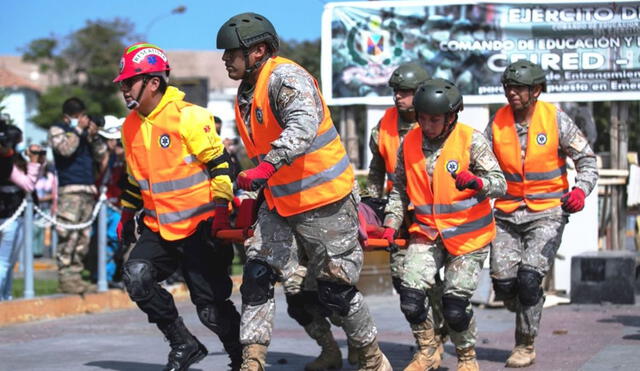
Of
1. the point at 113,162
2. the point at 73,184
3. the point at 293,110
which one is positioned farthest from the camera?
the point at 113,162

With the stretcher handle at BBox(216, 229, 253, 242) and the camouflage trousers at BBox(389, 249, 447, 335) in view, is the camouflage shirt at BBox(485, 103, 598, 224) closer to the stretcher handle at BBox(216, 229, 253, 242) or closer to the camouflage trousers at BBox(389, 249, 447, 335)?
the camouflage trousers at BBox(389, 249, 447, 335)

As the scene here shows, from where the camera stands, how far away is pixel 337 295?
6.90 m

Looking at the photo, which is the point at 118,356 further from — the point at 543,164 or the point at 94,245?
the point at 94,245

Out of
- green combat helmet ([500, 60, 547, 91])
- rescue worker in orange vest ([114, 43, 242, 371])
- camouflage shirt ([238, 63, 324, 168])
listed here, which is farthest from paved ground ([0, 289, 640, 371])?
camouflage shirt ([238, 63, 324, 168])

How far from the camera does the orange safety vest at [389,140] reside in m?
8.50

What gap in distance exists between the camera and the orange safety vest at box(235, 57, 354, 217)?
668 centimetres

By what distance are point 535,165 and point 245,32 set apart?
2764mm

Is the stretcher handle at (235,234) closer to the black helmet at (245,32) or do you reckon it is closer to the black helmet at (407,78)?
the black helmet at (245,32)

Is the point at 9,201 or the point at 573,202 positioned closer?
the point at 573,202

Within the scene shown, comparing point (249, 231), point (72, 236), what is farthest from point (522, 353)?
point (72, 236)

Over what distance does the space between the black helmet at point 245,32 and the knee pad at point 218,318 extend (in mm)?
1613

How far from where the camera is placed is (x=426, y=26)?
47.3 feet

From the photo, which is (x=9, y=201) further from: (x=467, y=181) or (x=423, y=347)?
(x=467, y=181)

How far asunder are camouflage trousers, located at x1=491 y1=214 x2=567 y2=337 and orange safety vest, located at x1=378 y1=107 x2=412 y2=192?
87 cm
